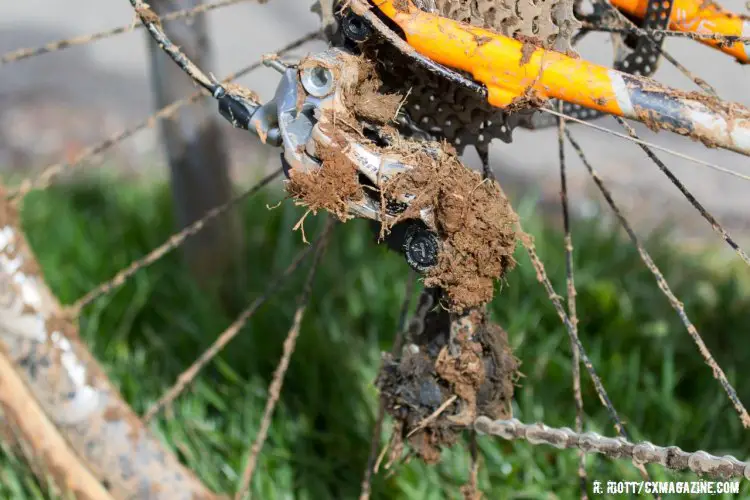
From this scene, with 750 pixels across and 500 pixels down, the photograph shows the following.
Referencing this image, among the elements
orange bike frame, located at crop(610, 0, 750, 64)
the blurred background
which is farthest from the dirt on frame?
the blurred background

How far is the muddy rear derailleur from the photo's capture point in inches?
34.3

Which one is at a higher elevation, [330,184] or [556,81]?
[556,81]

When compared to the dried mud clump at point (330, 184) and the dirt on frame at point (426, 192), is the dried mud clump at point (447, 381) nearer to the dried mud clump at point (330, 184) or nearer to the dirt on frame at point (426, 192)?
the dirt on frame at point (426, 192)

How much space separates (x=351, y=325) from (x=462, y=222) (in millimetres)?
1048

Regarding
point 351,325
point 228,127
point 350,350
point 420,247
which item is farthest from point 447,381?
point 228,127

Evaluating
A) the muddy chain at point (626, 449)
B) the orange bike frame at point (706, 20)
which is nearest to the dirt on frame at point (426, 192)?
the muddy chain at point (626, 449)

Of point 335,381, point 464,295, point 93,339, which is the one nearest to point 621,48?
point 464,295

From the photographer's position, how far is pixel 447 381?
100cm

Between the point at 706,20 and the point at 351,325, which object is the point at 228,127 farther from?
the point at 706,20

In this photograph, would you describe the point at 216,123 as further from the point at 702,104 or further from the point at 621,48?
the point at 702,104

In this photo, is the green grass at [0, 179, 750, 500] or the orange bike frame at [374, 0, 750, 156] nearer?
the orange bike frame at [374, 0, 750, 156]

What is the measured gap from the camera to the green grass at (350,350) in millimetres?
1507

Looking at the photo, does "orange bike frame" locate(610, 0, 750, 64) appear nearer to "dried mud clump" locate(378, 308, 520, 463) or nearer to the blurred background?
"dried mud clump" locate(378, 308, 520, 463)

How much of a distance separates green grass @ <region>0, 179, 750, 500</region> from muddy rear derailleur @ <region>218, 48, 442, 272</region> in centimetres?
65
